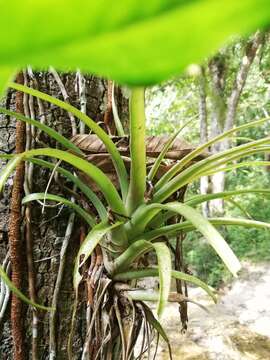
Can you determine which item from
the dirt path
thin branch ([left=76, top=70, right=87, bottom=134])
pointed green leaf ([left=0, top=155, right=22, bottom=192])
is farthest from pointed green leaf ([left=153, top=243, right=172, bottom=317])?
the dirt path

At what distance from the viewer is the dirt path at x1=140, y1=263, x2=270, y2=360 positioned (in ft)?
5.13

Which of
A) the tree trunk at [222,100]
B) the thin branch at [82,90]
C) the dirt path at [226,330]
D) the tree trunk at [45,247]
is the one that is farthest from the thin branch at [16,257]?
the tree trunk at [222,100]

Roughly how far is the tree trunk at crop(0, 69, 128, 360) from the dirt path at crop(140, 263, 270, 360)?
483 mm

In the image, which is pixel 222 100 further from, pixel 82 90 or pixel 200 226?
pixel 200 226

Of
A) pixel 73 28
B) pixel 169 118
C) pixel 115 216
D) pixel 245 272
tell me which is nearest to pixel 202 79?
pixel 169 118

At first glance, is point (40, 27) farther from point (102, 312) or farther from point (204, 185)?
point (204, 185)

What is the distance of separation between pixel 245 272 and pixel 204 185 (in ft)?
2.77

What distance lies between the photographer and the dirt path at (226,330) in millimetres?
1563

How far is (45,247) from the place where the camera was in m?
0.60

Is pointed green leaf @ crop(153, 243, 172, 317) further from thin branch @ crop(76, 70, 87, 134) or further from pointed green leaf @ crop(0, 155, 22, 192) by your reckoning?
thin branch @ crop(76, 70, 87, 134)

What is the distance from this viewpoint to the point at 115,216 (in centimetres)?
50

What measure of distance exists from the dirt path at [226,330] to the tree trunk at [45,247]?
0.48 meters

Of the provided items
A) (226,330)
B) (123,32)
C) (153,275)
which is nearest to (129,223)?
(153,275)

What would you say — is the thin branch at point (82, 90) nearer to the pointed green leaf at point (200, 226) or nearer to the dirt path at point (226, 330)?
the pointed green leaf at point (200, 226)
